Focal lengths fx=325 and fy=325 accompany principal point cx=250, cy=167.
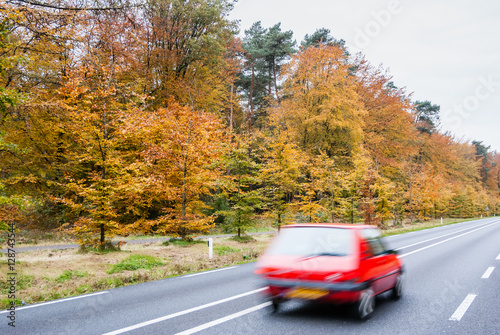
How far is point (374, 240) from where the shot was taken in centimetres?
593

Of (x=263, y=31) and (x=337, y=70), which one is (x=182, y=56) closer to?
(x=337, y=70)

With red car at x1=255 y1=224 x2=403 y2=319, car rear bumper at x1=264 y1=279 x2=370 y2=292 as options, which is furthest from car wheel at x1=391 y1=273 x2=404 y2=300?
car rear bumper at x1=264 y1=279 x2=370 y2=292

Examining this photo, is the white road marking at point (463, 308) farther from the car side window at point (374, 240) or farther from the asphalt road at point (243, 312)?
the car side window at point (374, 240)

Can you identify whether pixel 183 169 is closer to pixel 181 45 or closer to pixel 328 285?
pixel 328 285

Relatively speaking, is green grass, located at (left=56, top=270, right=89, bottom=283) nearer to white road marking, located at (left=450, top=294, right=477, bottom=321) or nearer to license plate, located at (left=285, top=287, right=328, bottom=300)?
license plate, located at (left=285, top=287, right=328, bottom=300)

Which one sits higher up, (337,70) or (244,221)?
(337,70)

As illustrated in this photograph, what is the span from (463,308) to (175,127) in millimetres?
13434

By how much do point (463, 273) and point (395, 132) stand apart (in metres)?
32.3

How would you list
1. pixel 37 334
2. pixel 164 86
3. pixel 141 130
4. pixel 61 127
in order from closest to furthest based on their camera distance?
1. pixel 37 334
2. pixel 141 130
3. pixel 61 127
4. pixel 164 86

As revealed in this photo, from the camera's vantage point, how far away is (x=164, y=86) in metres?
25.6

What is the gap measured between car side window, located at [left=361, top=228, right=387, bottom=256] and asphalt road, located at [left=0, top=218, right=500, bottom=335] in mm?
987

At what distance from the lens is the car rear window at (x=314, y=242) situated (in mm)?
5160

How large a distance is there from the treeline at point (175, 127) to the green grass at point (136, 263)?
2.37 meters

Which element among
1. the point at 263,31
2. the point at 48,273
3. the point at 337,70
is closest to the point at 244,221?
the point at 48,273
